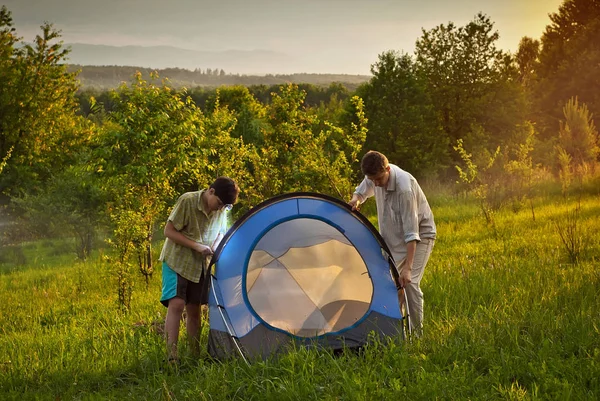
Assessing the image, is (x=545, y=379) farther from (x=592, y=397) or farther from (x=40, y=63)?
(x=40, y=63)

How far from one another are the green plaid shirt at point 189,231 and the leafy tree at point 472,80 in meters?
22.0

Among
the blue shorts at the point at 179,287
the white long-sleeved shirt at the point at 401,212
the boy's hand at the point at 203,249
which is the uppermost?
the white long-sleeved shirt at the point at 401,212

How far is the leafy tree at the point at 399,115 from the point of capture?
23656mm

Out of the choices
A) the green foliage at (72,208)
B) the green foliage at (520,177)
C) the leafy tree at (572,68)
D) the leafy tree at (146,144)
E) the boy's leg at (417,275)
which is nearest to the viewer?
the boy's leg at (417,275)

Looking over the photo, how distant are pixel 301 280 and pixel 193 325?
1056mm

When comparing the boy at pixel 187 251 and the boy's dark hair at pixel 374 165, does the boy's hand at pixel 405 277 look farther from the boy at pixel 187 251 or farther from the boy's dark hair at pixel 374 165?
the boy at pixel 187 251

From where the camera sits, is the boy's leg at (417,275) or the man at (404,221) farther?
the boy's leg at (417,275)

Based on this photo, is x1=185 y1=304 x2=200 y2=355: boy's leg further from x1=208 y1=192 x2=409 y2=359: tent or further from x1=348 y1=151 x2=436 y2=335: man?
x1=348 y1=151 x2=436 y2=335: man

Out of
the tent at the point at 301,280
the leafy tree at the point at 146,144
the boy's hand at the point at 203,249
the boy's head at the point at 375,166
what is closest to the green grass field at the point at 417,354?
the tent at the point at 301,280

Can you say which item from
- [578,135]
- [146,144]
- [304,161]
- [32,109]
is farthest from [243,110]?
[146,144]

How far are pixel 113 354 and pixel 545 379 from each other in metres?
3.61

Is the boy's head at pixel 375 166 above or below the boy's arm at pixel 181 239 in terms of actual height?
above

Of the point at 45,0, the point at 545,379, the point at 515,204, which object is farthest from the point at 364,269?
the point at 45,0

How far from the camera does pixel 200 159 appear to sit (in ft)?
37.3
